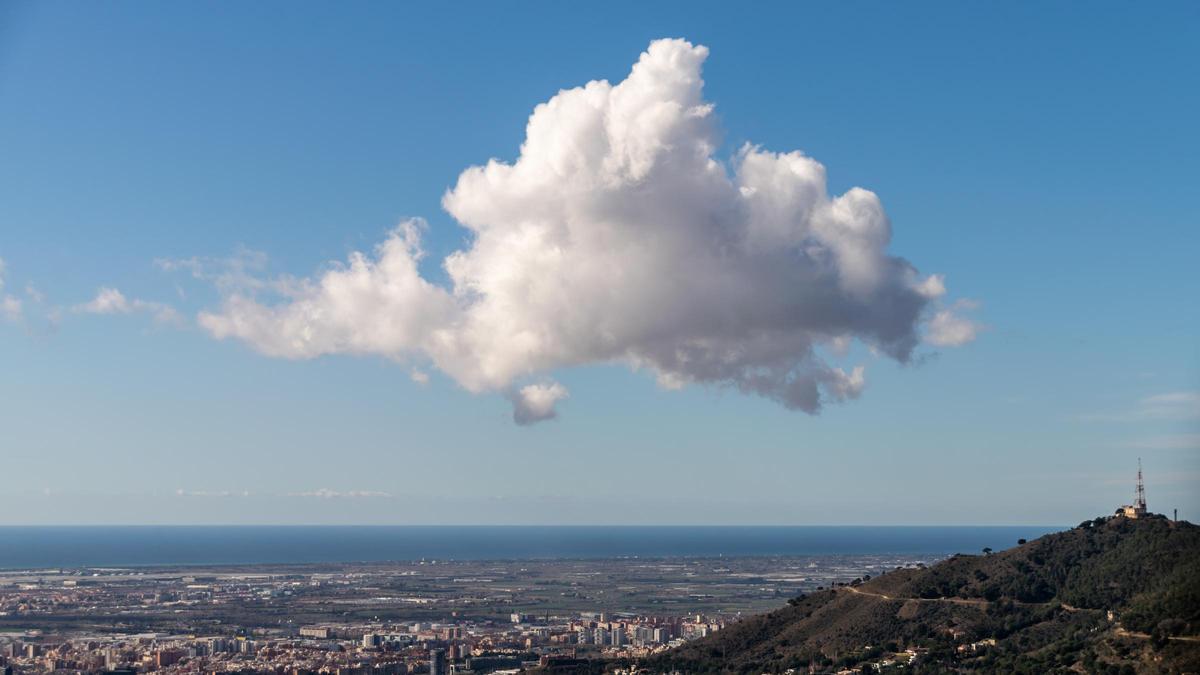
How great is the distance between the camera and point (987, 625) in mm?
63406

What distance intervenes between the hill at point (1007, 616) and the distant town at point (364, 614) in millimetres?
14949

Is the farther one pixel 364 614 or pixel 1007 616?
pixel 364 614

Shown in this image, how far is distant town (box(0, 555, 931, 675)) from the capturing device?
8806 centimetres

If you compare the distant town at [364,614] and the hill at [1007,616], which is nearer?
the hill at [1007,616]

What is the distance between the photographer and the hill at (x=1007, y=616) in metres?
52.5

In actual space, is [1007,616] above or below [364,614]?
above

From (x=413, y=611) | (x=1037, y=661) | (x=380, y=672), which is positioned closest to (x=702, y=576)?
(x=413, y=611)

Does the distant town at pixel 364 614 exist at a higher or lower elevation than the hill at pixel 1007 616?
lower

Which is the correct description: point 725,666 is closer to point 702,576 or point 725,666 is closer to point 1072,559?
point 1072,559

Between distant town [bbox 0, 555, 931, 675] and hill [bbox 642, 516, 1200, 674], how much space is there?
1495 centimetres

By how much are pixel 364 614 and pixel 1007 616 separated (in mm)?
73469

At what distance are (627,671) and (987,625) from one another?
1752cm

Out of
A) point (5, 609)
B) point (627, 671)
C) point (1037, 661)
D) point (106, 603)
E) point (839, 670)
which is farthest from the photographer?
point (106, 603)

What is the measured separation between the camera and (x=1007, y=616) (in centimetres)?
6419
